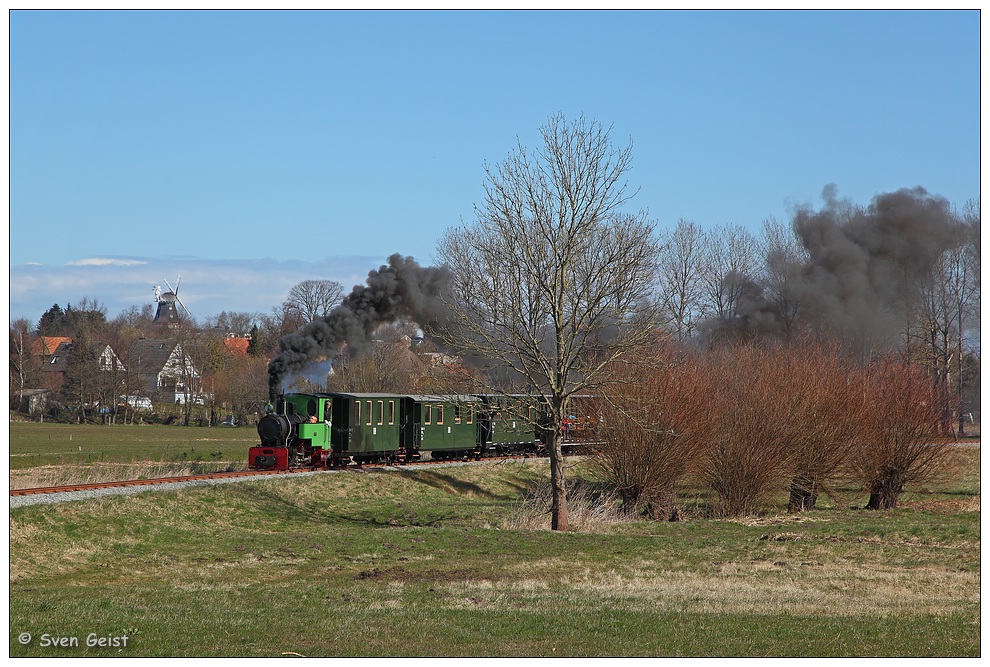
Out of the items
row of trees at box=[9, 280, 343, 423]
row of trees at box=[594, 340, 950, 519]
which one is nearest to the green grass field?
row of trees at box=[594, 340, 950, 519]

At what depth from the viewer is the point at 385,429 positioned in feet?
105

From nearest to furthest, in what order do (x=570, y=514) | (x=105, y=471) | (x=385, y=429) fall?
(x=570, y=514), (x=105, y=471), (x=385, y=429)

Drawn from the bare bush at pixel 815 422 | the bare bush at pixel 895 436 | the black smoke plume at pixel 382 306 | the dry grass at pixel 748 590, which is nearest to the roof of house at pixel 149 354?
the black smoke plume at pixel 382 306

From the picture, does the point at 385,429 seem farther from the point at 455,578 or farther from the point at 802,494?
the point at 455,578

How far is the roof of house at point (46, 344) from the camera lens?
6238 cm

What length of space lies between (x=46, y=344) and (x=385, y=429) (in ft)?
139

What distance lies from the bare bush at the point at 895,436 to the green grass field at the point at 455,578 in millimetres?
1040

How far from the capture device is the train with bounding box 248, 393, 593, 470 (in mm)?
27781

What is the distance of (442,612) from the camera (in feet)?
39.9

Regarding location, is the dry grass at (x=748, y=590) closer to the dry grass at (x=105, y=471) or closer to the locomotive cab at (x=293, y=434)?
the locomotive cab at (x=293, y=434)

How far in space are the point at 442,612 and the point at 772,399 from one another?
17.5m

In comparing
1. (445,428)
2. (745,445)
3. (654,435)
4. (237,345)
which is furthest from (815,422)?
(237,345)

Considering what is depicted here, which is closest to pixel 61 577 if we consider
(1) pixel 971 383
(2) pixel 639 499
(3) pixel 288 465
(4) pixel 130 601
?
(4) pixel 130 601

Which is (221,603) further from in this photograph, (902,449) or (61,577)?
(902,449)
